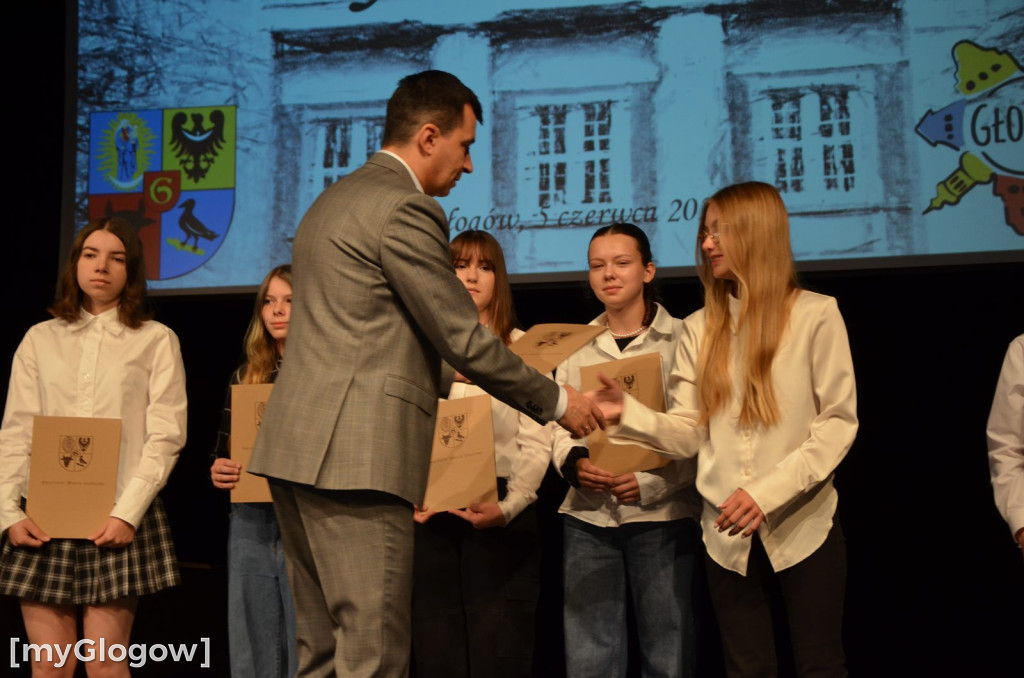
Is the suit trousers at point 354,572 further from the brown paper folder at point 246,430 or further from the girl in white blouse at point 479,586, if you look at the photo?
the brown paper folder at point 246,430

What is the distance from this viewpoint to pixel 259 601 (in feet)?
9.58

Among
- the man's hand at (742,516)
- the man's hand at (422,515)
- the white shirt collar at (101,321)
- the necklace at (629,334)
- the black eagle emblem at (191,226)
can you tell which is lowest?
the man's hand at (422,515)

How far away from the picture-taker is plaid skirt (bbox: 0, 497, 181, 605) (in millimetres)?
2787

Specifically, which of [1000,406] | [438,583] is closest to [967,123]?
[1000,406]

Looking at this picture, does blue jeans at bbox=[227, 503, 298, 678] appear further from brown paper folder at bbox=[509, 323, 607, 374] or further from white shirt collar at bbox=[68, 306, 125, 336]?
brown paper folder at bbox=[509, 323, 607, 374]

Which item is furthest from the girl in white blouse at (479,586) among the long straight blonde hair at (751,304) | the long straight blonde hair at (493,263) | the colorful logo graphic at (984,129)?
the colorful logo graphic at (984,129)

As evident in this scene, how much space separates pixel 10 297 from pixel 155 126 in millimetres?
1188

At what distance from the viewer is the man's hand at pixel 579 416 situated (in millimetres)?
2164

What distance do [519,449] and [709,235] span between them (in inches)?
35.0

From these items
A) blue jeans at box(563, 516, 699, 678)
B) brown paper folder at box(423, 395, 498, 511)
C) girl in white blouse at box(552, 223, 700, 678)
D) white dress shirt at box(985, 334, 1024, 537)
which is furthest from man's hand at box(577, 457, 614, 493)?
white dress shirt at box(985, 334, 1024, 537)

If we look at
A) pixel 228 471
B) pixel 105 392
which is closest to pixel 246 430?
pixel 228 471

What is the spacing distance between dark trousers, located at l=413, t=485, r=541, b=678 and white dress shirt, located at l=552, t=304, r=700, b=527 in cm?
25

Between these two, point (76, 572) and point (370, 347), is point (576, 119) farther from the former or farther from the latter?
point (76, 572)

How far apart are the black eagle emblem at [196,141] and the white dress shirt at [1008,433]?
10.5 feet
